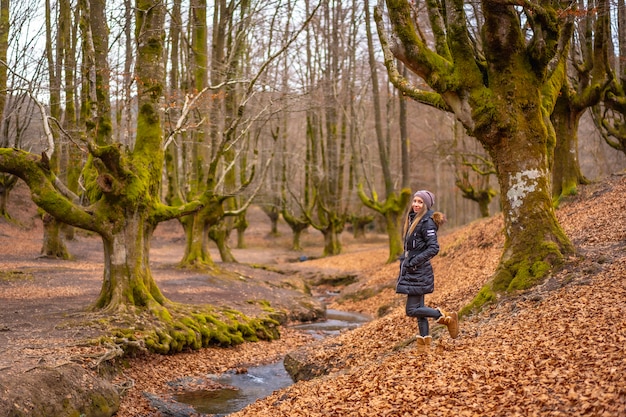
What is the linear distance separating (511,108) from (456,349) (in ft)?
13.2

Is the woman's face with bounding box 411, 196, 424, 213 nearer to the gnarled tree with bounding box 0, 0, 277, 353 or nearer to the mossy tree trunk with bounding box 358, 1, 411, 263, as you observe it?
the gnarled tree with bounding box 0, 0, 277, 353

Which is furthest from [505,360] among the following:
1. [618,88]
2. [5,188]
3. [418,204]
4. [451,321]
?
[5,188]

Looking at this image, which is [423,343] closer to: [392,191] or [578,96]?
[578,96]

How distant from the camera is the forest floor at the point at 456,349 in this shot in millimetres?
5262

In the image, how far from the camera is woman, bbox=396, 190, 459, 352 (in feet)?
23.5

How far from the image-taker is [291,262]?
106ft

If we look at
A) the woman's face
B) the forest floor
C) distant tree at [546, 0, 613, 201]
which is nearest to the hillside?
the forest floor

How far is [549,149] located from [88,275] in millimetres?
14195

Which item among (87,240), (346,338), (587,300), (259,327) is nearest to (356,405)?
(587,300)

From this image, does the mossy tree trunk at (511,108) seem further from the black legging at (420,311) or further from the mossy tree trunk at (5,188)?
the mossy tree trunk at (5,188)

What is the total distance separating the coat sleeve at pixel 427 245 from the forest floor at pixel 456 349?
1112mm

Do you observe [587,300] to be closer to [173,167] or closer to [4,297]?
[4,297]

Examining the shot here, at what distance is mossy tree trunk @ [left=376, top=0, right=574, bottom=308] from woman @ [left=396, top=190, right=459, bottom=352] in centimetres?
205

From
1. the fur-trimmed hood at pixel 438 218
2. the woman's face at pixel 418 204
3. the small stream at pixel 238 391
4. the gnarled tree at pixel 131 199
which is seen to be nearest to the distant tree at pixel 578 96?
the fur-trimmed hood at pixel 438 218
